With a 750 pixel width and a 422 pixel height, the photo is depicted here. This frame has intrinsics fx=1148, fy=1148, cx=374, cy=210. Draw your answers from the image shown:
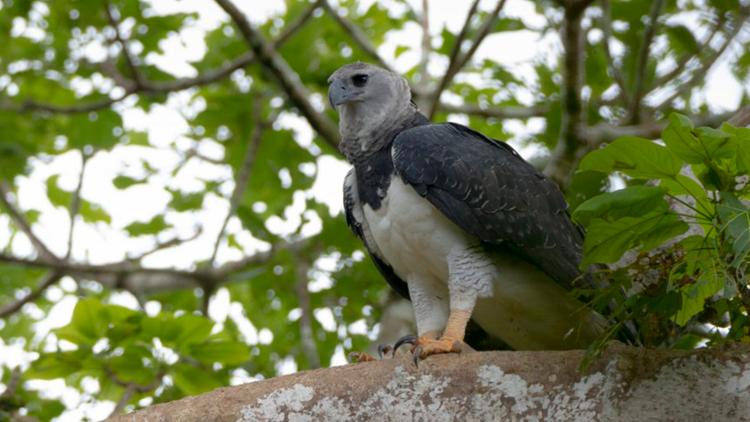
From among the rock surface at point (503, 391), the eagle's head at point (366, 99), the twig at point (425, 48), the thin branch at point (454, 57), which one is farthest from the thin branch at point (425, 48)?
the rock surface at point (503, 391)

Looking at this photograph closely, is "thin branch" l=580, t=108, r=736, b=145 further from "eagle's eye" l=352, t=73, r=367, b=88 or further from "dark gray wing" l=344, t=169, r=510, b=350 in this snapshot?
"dark gray wing" l=344, t=169, r=510, b=350

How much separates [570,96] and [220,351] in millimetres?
2251

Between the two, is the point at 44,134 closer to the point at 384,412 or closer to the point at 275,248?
the point at 275,248

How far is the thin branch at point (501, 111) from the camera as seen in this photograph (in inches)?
291

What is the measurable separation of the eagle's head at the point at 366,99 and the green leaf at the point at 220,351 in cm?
111

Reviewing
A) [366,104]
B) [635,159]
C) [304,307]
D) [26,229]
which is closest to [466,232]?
[366,104]

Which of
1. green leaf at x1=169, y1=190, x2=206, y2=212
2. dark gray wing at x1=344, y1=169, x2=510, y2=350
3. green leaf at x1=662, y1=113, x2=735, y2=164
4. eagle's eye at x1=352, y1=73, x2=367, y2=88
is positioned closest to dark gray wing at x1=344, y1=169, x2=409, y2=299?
dark gray wing at x1=344, y1=169, x2=510, y2=350

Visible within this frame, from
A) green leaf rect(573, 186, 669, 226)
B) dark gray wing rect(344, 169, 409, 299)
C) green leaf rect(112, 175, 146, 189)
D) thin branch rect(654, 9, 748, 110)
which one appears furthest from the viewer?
green leaf rect(112, 175, 146, 189)

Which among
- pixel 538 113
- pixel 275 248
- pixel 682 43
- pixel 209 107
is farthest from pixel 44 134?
pixel 682 43

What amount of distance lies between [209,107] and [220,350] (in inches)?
140

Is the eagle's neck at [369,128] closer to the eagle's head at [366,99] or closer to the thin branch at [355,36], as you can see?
the eagle's head at [366,99]

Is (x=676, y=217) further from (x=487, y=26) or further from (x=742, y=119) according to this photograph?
(x=487, y=26)

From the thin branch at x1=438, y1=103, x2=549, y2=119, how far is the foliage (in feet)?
12.7

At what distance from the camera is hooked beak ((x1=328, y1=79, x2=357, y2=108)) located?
5.11 meters
